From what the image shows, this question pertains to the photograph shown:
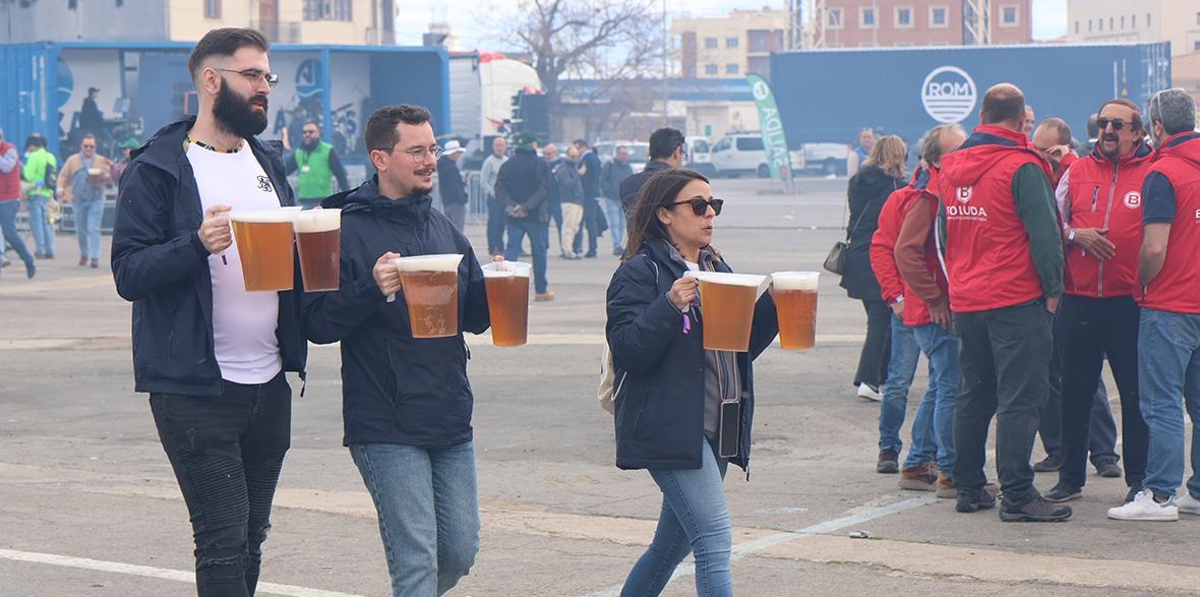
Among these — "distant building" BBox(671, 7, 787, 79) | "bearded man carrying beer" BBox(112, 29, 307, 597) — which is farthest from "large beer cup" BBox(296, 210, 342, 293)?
"distant building" BBox(671, 7, 787, 79)

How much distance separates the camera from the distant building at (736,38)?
158 meters

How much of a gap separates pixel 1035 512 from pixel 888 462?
1.29m

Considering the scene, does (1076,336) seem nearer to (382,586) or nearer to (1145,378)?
(1145,378)

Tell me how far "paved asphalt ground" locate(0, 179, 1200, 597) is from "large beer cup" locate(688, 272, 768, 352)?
1765 millimetres

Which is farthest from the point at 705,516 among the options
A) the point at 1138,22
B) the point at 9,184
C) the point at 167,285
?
the point at 1138,22

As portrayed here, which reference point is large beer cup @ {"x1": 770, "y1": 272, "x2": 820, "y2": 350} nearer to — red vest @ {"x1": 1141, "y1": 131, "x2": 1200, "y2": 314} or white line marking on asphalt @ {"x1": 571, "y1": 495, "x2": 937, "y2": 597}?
white line marking on asphalt @ {"x1": 571, "y1": 495, "x2": 937, "y2": 597}

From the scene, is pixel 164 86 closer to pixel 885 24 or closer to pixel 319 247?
pixel 319 247

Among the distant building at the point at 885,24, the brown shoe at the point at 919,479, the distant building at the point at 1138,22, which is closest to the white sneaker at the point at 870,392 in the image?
the brown shoe at the point at 919,479

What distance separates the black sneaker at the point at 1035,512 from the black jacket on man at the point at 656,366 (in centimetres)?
279

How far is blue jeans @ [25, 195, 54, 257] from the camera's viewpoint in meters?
22.9

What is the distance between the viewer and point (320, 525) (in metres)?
7.24

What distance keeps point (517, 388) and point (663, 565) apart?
253 inches

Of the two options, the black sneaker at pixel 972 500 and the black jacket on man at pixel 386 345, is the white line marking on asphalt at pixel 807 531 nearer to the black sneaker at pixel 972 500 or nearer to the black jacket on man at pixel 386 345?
the black sneaker at pixel 972 500

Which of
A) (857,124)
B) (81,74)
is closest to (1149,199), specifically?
(81,74)
